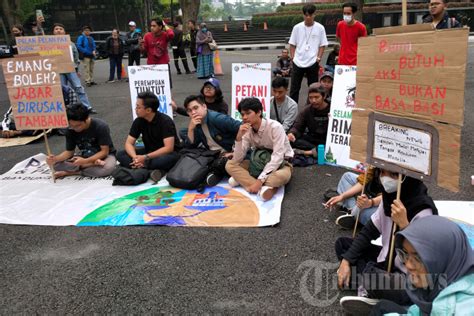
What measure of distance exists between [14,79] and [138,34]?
8494mm

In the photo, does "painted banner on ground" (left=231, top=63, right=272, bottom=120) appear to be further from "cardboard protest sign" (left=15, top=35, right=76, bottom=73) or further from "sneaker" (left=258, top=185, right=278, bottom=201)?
"cardboard protest sign" (left=15, top=35, right=76, bottom=73)

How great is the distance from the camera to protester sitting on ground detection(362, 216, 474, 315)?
1656 mm

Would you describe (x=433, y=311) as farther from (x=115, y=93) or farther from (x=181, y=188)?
(x=115, y=93)

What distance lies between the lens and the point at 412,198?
7.89 feet

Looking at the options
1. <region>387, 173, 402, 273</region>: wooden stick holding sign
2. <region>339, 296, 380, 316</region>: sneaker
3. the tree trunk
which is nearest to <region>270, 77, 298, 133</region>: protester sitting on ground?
<region>387, 173, 402, 273</region>: wooden stick holding sign

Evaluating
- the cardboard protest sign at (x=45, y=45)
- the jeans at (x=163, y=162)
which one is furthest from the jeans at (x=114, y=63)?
the jeans at (x=163, y=162)

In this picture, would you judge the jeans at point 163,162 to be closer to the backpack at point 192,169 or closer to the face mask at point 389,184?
the backpack at point 192,169

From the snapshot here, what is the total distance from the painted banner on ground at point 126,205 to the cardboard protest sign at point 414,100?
142 cm

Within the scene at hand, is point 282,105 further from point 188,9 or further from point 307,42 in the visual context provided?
point 188,9

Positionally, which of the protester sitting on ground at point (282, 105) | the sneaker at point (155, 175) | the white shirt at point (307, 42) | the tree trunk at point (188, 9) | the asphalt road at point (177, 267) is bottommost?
the asphalt road at point (177, 267)

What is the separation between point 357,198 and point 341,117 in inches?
82.8

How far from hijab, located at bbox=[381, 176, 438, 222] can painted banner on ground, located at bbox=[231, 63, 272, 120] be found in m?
3.14

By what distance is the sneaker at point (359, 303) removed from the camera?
7.52 ft

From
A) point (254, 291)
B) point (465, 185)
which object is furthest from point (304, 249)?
point (465, 185)
